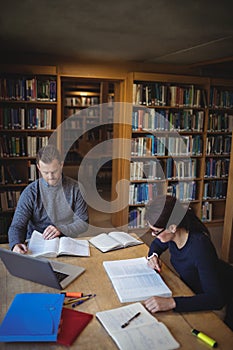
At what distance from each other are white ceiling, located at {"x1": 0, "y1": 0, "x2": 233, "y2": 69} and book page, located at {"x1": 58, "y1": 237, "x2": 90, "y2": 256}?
139 centimetres

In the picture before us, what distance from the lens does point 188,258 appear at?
1595 millimetres

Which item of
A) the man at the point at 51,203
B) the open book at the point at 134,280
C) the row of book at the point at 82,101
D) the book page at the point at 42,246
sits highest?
the row of book at the point at 82,101


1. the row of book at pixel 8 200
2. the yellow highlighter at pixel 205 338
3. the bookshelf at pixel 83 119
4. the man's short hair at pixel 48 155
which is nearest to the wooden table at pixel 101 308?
the yellow highlighter at pixel 205 338

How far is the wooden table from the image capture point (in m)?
1.09

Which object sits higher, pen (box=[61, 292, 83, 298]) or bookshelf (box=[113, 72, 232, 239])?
bookshelf (box=[113, 72, 232, 239])

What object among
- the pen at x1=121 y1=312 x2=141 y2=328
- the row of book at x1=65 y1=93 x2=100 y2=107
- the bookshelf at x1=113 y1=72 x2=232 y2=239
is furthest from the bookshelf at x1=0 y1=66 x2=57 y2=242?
the row of book at x1=65 y1=93 x2=100 y2=107

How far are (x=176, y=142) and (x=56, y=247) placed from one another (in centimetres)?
267

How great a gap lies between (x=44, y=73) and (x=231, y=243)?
270 cm

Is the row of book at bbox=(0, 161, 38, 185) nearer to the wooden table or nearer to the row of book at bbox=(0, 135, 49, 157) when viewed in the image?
the row of book at bbox=(0, 135, 49, 157)

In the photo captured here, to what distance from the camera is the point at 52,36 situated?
8.79ft

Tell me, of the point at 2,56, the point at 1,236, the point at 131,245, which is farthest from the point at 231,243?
the point at 2,56

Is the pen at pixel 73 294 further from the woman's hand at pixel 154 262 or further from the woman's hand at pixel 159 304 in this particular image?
the woman's hand at pixel 154 262

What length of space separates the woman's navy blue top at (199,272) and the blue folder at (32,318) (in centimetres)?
49

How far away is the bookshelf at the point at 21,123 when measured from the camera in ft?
11.2
